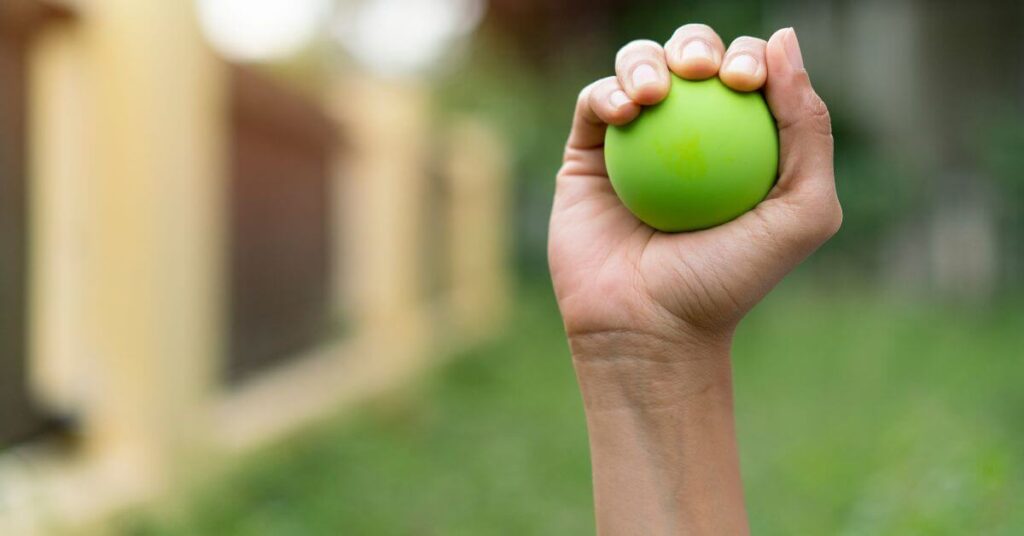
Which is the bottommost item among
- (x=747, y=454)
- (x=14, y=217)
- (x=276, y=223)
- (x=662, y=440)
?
(x=747, y=454)

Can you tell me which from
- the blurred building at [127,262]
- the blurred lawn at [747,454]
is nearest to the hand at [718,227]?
the blurred lawn at [747,454]

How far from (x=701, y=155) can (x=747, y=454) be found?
3259mm

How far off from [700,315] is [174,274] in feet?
7.76

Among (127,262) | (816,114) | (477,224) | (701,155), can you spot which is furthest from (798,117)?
(477,224)

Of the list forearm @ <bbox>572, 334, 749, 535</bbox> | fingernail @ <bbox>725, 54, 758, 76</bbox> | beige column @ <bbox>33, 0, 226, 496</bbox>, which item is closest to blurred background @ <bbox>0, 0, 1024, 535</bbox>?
beige column @ <bbox>33, 0, 226, 496</bbox>

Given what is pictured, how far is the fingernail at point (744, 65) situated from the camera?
1379mm

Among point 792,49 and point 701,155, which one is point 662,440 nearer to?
point 701,155

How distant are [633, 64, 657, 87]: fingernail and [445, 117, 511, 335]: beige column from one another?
7.09 metres

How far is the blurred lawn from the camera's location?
3.10 m

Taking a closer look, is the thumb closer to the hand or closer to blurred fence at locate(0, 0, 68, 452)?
the hand

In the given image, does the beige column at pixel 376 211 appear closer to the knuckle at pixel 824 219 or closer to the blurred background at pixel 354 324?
the blurred background at pixel 354 324

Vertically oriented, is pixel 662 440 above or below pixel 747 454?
above

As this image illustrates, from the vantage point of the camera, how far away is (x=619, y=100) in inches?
55.4

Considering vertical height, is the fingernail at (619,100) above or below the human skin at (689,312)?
above
